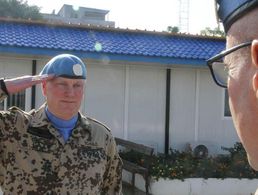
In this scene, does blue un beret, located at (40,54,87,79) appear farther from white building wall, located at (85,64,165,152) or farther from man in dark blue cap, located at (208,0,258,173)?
white building wall, located at (85,64,165,152)

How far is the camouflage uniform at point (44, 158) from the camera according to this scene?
265cm

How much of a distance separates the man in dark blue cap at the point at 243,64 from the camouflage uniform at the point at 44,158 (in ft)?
5.66

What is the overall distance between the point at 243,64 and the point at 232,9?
0.42ft

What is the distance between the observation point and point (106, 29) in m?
10.4

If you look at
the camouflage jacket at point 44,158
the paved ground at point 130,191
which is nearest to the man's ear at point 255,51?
the camouflage jacket at point 44,158

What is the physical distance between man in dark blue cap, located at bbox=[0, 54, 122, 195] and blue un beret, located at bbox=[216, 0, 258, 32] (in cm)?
177

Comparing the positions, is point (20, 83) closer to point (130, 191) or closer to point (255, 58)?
point (255, 58)

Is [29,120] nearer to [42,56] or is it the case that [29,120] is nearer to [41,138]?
[41,138]

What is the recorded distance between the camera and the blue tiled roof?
8914 millimetres

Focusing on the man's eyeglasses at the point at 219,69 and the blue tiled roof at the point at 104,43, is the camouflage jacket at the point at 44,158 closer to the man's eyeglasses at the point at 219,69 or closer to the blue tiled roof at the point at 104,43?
the man's eyeglasses at the point at 219,69

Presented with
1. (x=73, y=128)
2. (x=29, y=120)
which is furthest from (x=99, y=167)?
(x=29, y=120)

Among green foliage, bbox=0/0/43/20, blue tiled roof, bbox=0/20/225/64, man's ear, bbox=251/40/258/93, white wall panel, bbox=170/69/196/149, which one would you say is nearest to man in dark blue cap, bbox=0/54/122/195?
man's ear, bbox=251/40/258/93

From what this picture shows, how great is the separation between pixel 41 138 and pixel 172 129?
7.73 metres

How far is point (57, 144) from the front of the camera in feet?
9.04
